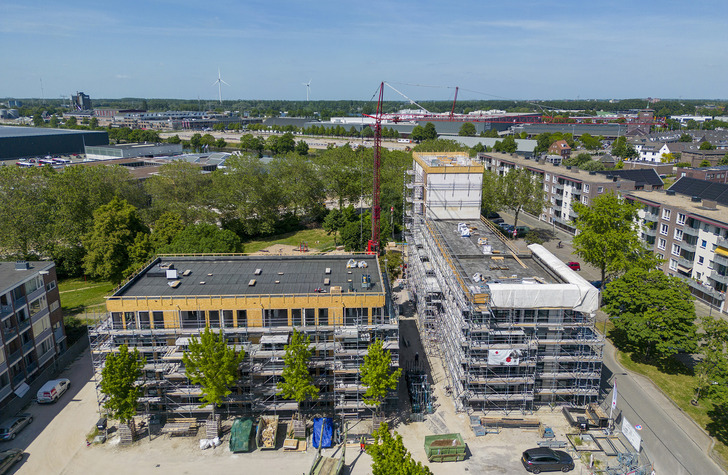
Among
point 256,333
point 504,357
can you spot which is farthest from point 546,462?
point 256,333

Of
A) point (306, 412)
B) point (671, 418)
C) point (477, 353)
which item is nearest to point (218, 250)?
point (306, 412)

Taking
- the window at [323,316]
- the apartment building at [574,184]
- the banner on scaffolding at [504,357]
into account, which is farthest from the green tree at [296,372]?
the apartment building at [574,184]

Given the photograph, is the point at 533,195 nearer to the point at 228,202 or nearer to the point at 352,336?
the point at 228,202

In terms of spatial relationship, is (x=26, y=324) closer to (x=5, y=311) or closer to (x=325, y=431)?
(x=5, y=311)

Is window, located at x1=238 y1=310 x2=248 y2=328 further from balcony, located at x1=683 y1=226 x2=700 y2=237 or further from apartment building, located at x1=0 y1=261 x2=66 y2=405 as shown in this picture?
balcony, located at x1=683 y1=226 x2=700 y2=237

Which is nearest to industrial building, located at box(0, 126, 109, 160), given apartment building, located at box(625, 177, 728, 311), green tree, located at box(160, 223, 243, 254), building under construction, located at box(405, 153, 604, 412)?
green tree, located at box(160, 223, 243, 254)

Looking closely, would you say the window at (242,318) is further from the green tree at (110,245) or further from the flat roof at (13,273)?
the green tree at (110,245)
